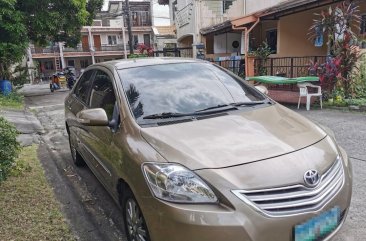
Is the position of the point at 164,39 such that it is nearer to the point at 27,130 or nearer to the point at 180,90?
the point at 27,130

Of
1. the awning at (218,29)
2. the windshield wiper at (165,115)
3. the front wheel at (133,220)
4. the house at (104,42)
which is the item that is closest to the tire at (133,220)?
the front wheel at (133,220)

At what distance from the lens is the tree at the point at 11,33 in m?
12.5

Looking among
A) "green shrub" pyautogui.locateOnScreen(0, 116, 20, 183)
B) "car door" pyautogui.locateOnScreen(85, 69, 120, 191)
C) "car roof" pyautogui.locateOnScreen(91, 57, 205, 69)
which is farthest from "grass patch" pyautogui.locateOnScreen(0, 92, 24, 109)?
"car roof" pyautogui.locateOnScreen(91, 57, 205, 69)

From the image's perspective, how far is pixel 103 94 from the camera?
363cm

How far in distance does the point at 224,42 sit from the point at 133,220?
51.6 feet

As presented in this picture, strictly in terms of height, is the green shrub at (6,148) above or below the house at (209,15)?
below

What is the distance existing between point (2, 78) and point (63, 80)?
A: 25.6ft

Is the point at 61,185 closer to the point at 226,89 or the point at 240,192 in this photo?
the point at 226,89

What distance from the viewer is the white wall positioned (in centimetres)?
1722

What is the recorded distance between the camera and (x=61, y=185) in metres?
4.44

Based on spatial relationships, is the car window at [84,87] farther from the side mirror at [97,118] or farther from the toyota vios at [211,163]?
the side mirror at [97,118]

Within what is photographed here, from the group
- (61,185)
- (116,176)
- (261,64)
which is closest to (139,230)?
(116,176)

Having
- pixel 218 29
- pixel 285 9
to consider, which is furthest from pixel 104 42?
pixel 285 9

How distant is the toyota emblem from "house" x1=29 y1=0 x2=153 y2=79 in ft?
144
